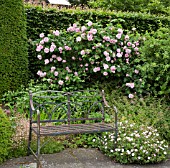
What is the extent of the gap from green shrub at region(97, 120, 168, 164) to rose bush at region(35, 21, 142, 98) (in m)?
1.72

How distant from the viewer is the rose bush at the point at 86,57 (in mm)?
6543

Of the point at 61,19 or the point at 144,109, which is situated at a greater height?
the point at 61,19

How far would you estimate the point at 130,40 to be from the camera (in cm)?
693

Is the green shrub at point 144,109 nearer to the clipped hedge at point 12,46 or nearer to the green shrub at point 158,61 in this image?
the green shrub at point 158,61

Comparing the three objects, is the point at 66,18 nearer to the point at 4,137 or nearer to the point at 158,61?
the point at 158,61

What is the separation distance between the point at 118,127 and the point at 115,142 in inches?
15.6

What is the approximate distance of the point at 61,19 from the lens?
7324mm

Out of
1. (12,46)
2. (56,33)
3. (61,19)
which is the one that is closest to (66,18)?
(61,19)

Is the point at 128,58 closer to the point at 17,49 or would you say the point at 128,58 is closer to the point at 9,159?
the point at 17,49

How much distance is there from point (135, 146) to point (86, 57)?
8.24 feet

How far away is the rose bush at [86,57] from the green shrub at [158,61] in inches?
15.2

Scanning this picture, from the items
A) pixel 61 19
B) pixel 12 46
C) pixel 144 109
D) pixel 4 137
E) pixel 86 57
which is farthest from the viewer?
pixel 61 19

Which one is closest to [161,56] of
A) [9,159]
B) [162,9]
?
[9,159]

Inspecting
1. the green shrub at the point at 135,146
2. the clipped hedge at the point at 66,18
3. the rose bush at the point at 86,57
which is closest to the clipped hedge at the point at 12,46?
the rose bush at the point at 86,57
